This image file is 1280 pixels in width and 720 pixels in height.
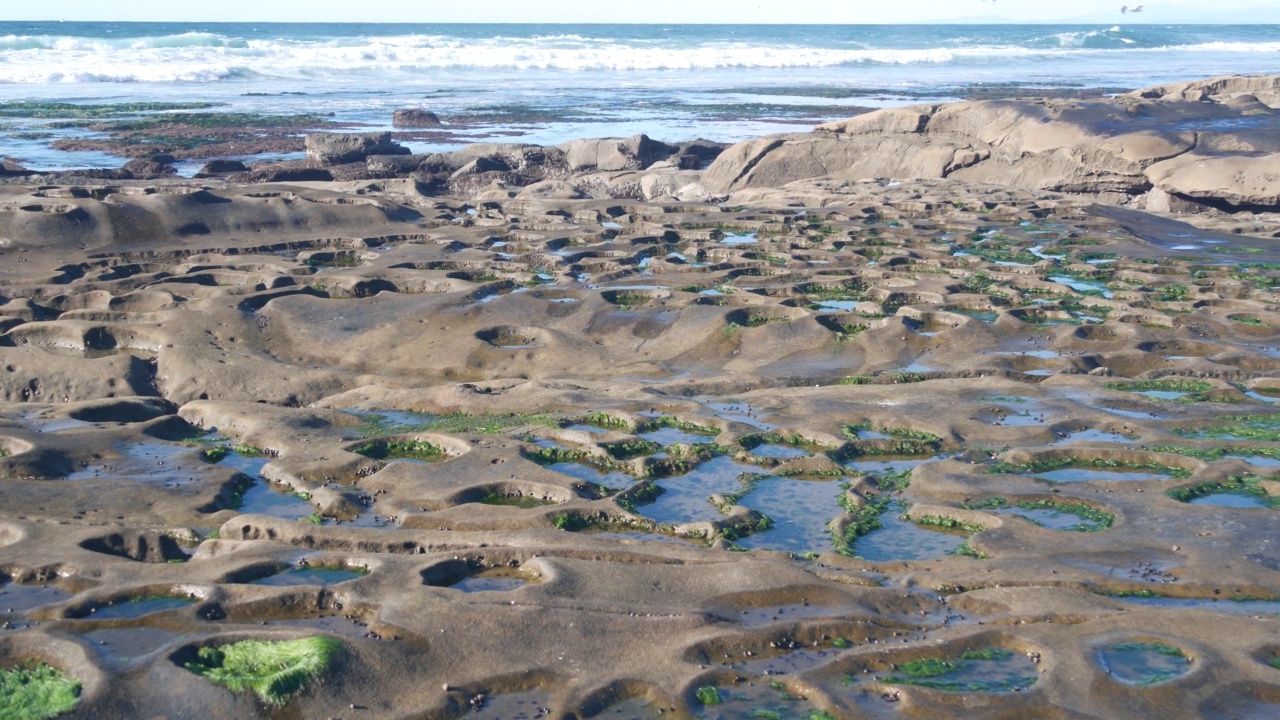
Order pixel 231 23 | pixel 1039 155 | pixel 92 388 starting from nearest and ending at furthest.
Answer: pixel 92 388 < pixel 1039 155 < pixel 231 23

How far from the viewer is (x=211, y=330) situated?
13.5m

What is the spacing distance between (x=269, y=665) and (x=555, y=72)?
75.1 m

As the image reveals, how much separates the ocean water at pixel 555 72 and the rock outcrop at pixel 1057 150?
1000 cm

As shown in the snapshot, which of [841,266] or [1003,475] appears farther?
[841,266]

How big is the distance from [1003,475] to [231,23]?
113428 millimetres

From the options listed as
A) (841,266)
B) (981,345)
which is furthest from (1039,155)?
(981,345)

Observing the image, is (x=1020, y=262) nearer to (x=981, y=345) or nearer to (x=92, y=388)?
(x=981, y=345)

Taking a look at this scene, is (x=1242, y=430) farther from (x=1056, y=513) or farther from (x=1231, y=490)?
(x=1056, y=513)

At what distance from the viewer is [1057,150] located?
82.1 feet

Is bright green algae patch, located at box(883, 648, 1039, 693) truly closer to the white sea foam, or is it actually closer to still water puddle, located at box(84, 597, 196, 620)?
still water puddle, located at box(84, 597, 196, 620)

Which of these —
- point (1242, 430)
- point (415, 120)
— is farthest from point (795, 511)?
point (415, 120)

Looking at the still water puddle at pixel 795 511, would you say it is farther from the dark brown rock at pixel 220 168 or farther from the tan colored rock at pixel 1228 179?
the dark brown rock at pixel 220 168

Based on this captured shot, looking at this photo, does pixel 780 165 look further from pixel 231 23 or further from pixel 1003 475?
pixel 231 23

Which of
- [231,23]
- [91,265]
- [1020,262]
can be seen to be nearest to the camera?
[91,265]
